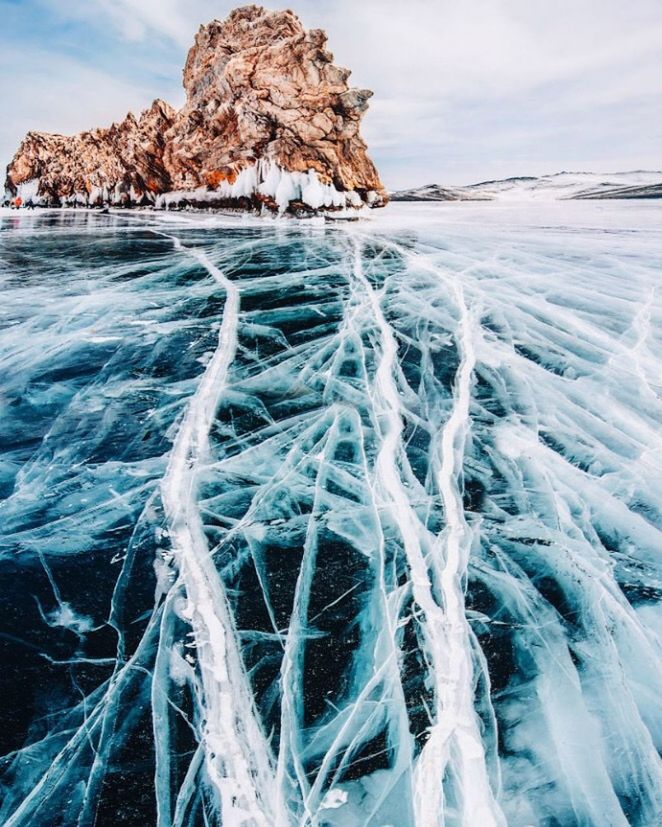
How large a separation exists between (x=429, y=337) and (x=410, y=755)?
4.25 metres

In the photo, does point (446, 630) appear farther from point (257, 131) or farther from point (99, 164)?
point (99, 164)

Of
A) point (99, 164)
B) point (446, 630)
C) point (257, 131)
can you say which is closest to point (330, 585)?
point (446, 630)

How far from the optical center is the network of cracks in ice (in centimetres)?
143

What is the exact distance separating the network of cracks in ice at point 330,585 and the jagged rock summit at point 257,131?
21.1 m

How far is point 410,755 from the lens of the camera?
1.50 metres

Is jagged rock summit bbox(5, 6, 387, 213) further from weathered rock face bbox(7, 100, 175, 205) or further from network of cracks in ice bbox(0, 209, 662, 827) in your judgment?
network of cracks in ice bbox(0, 209, 662, 827)

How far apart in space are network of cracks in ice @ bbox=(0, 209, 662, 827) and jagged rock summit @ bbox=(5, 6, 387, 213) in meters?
21.1

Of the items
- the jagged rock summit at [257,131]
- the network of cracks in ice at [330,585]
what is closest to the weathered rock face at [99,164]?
the jagged rock summit at [257,131]

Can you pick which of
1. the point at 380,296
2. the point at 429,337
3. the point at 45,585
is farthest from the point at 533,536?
the point at 380,296

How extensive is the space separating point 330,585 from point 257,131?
26.7 metres

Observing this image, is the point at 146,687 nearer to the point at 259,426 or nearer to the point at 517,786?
the point at 517,786

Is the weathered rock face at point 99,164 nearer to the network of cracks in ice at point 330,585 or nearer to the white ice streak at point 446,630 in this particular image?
the network of cracks in ice at point 330,585

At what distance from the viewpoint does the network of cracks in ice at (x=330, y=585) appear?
143 centimetres

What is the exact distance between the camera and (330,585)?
6.85 ft
